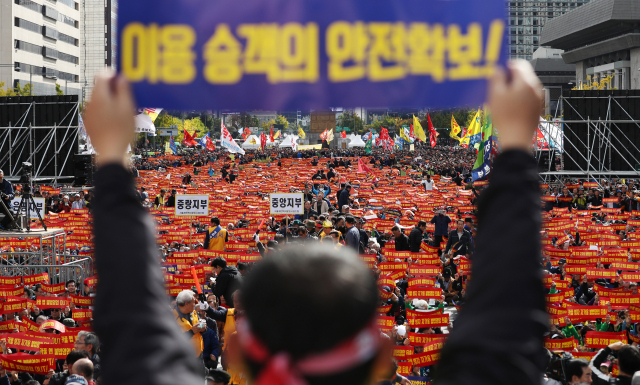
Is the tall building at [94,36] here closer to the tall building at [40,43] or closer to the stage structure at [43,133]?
the tall building at [40,43]

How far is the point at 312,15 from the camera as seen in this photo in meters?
2.44

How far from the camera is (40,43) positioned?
78562 millimetres

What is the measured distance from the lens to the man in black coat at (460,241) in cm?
1390

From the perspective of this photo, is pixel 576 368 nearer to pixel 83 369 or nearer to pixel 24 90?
pixel 83 369

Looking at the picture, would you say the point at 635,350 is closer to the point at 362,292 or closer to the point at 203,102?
the point at 203,102

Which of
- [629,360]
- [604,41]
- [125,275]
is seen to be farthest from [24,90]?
[604,41]

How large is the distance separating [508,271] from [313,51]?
1459 mm

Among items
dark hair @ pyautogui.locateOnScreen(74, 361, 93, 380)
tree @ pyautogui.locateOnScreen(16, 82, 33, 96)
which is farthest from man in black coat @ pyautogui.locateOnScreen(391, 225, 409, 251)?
tree @ pyautogui.locateOnScreen(16, 82, 33, 96)

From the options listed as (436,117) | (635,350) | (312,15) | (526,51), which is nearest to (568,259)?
(635,350)

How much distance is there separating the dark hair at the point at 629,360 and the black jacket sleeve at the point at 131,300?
191 inches

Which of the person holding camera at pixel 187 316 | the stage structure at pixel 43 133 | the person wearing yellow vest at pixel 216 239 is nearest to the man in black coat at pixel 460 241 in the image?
the person wearing yellow vest at pixel 216 239

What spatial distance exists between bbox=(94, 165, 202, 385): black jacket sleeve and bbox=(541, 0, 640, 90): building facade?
260 ft

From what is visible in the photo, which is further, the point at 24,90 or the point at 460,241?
the point at 24,90

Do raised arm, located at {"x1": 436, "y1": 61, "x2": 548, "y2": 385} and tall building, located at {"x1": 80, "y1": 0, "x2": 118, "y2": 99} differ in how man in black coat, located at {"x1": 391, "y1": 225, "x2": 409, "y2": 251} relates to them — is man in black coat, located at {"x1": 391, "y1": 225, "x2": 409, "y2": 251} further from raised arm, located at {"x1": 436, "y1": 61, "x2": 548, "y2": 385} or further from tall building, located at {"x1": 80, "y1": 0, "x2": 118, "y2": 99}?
tall building, located at {"x1": 80, "y1": 0, "x2": 118, "y2": 99}
